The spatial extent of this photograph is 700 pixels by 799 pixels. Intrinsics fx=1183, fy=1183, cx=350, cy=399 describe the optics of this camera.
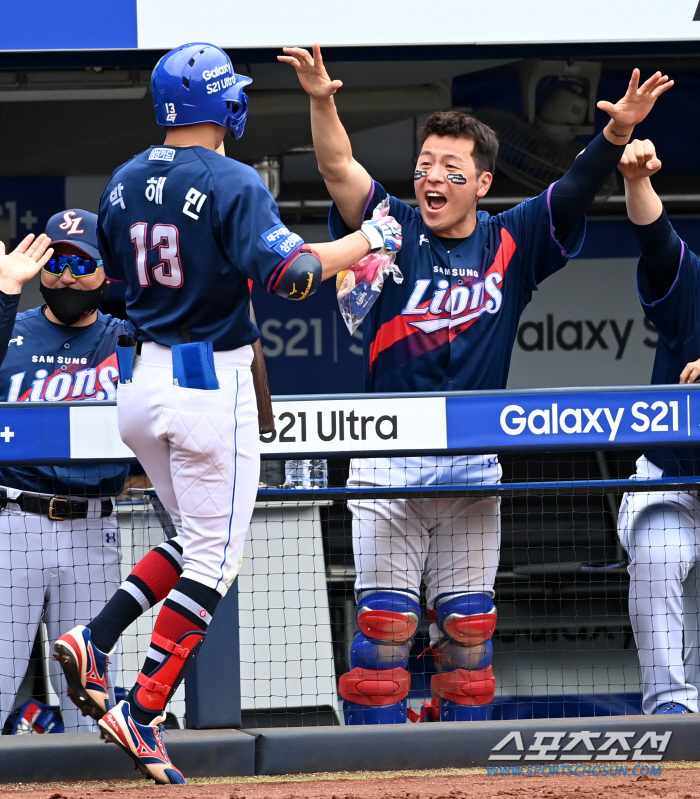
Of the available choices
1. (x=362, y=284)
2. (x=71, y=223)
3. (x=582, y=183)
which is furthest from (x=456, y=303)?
(x=71, y=223)

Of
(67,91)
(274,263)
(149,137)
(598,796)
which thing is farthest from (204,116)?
(149,137)

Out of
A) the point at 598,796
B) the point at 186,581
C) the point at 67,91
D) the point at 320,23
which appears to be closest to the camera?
the point at 598,796

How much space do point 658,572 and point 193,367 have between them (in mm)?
1567

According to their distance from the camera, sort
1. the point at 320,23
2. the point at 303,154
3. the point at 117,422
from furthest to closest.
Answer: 1. the point at 303,154
2. the point at 320,23
3. the point at 117,422

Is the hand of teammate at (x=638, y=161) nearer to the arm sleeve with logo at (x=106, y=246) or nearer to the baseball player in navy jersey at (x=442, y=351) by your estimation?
the baseball player in navy jersey at (x=442, y=351)

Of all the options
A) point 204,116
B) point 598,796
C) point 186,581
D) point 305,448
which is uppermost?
point 204,116

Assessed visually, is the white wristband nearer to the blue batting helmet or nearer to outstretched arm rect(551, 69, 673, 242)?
the blue batting helmet

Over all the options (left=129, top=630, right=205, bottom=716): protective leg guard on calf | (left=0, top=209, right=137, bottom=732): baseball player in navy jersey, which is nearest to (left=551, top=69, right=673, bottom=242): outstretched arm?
(left=0, top=209, right=137, bottom=732): baseball player in navy jersey

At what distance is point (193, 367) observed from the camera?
2547 millimetres

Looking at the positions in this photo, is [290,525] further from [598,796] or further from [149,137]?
[149,137]

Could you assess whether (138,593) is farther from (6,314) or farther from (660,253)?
(660,253)

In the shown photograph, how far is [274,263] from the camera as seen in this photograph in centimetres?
246

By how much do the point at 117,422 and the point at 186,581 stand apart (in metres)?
0.47
